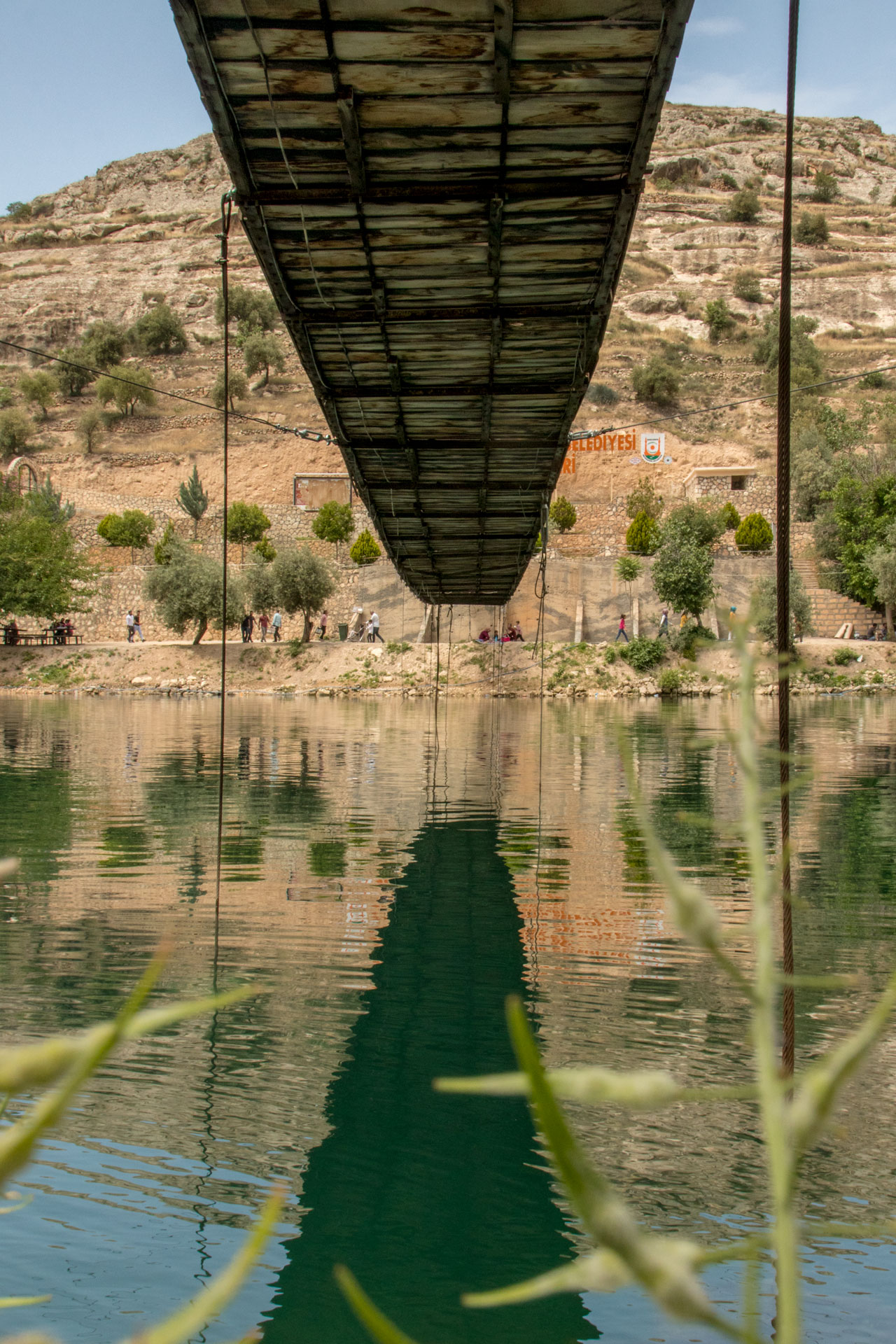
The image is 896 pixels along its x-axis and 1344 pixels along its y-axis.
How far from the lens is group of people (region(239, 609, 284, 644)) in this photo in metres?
37.6

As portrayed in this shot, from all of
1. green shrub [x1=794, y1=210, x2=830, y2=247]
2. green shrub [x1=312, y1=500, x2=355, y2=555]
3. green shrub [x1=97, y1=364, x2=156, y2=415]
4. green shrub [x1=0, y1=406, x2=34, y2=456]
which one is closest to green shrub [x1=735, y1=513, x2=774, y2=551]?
green shrub [x1=312, y1=500, x2=355, y2=555]

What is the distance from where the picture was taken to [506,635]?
35656mm

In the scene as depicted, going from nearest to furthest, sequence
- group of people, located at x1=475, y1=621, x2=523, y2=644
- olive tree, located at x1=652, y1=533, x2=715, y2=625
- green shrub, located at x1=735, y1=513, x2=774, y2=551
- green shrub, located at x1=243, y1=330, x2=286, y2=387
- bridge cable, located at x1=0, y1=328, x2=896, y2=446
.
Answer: bridge cable, located at x1=0, y1=328, x2=896, y2=446 → group of people, located at x1=475, y1=621, x2=523, y2=644 → olive tree, located at x1=652, y1=533, x2=715, y2=625 → green shrub, located at x1=735, y1=513, x2=774, y2=551 → green shrub, located at x1=243, y1=330, x2=286, y2=387

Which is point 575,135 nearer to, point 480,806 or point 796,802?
point 480,806

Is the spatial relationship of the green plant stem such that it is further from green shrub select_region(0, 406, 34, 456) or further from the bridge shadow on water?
green shrub select_region(0, 406, 34, 456)

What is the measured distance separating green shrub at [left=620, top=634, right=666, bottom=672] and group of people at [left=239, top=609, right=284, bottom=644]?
11.3 m

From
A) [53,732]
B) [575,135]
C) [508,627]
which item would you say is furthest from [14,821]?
[508,627]

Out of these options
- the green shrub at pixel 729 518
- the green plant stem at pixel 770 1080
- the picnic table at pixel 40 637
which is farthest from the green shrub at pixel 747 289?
the green plant stem at pixel 770 1080

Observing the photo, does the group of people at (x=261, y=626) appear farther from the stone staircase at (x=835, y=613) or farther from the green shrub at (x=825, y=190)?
the green shrub at (x=825, y=190)

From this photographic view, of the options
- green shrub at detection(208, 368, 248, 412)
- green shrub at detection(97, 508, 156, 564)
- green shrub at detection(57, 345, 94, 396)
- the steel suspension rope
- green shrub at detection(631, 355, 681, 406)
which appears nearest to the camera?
the steel suspension rope

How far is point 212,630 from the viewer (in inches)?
1543

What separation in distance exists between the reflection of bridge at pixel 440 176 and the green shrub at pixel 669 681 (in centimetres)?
2398

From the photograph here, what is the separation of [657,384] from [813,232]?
3254cm

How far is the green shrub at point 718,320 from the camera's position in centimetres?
6738
